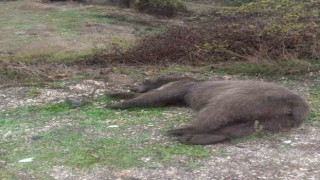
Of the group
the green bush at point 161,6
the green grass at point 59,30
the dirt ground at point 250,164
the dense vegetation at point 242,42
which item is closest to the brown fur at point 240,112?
the dirt ground at point 250,164

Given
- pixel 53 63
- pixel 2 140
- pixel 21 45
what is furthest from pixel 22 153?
pixel 21 45

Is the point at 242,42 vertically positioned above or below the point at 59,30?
above

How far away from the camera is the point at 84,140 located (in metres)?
6.28

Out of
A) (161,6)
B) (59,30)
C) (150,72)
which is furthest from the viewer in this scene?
(161,6)

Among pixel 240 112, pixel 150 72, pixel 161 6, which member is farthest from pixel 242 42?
pixel 161 6

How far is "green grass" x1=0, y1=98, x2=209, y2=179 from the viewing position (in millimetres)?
5602

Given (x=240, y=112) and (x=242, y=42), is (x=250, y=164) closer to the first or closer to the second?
(x=240, y=112)

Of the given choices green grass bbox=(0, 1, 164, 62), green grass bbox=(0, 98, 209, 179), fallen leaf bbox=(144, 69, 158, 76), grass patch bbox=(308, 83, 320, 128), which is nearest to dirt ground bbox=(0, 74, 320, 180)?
green grass bbox=(0, 98, 209, 179)

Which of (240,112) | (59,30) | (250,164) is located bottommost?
(59,30)

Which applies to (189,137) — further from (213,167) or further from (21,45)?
(21,45)

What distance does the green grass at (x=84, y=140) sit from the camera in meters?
5.60

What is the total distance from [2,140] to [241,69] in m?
5.04

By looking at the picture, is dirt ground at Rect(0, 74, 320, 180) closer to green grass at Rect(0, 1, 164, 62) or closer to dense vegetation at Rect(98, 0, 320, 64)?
dense vegetation at Rect(98, 0, 320, 64)

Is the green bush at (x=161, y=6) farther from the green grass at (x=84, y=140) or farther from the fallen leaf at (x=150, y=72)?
the green grass at (x=84, y=140)
